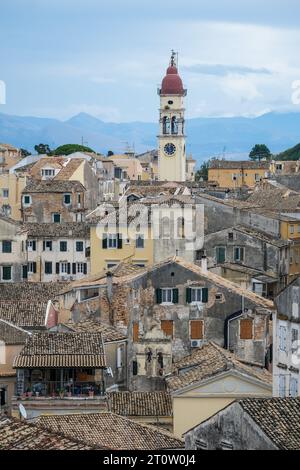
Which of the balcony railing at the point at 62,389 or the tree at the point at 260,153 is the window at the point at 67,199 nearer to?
the balcony railing at the point at 62,389

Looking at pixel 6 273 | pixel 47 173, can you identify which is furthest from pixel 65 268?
pixel 47 173

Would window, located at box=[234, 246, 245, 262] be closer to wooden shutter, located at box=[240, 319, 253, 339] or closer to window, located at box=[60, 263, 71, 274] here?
window, located at box=[60, 263, 71, 274]

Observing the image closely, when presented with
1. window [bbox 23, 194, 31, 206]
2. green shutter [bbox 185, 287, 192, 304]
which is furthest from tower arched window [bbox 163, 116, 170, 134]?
green shutter [bbox 185, 287, 192, 304]

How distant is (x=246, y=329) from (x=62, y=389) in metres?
9.07

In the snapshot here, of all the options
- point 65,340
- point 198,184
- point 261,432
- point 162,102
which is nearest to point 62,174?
point 198,184

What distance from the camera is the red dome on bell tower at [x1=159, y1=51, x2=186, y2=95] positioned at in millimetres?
137000

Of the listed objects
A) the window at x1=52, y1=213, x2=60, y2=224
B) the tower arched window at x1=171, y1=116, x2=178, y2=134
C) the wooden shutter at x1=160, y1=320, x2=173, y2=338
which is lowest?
the wooden shutter at x1=160, y1=320, x2=173, y2=338

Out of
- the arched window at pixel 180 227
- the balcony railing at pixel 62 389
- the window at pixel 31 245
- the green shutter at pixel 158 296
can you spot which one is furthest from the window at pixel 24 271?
the balcony railing at pixel 62 389

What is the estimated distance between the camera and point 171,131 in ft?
454

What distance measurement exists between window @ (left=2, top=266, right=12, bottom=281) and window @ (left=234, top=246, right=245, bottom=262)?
12.3 metres

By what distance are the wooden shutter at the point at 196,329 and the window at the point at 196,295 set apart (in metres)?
0.68

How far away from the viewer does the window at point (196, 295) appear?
1969 inches

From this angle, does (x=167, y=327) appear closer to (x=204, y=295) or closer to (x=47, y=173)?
(x=204, y=295)
